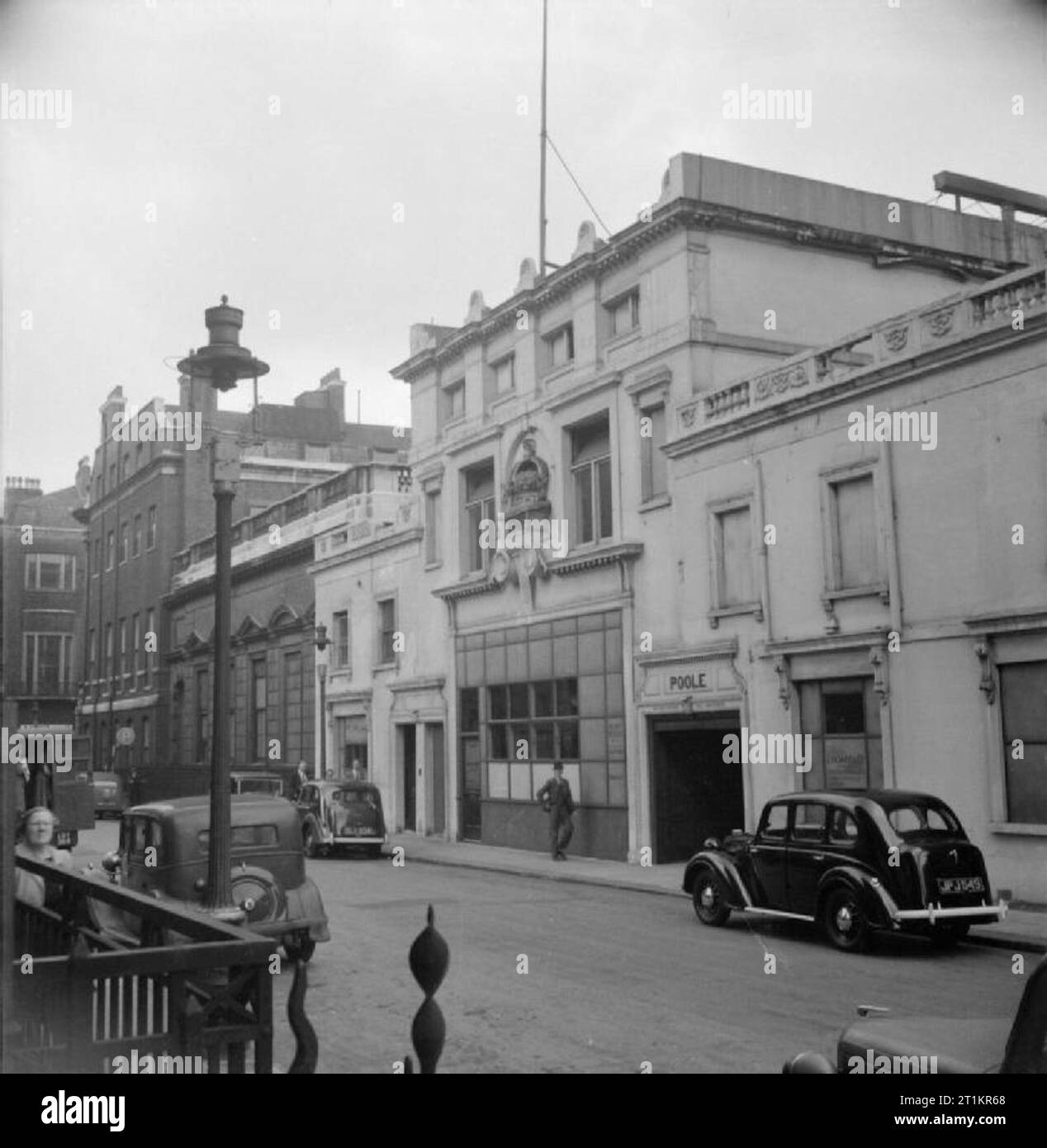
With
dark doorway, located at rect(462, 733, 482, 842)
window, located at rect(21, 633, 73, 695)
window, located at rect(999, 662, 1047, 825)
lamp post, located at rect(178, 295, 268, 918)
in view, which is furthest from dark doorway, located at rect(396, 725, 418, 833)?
lamp post, located at rect(178, 295, 268, 918)

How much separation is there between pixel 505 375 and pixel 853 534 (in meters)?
11.6

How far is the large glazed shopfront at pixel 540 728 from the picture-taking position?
75.2ft

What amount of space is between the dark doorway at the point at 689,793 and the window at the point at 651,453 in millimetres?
4186

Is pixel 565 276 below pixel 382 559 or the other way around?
the other way around

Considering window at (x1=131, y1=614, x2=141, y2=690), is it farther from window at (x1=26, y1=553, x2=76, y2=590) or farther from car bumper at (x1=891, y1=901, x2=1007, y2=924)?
car bumper at (x1=891, y1=901, x2=1007, y2=924)

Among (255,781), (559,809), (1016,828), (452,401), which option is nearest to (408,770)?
(255,781)

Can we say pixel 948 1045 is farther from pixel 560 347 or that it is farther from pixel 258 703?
pixel 258 703

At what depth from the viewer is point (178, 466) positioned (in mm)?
26812

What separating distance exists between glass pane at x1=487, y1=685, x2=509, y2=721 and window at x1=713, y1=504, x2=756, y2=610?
25.8 ft

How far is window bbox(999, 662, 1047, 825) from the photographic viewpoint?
14.8 metres
